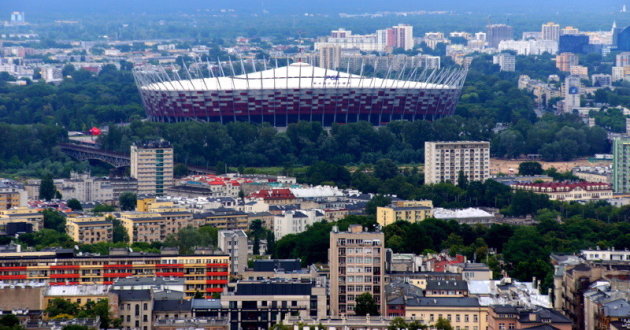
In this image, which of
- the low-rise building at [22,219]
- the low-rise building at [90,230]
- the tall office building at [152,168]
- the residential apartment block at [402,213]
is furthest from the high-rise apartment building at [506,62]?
the low-rise building at [90,230]

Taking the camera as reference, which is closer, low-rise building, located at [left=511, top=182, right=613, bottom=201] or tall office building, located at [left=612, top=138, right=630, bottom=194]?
low-rise building, located at [left=511, top=182, right=613, bottom=201]

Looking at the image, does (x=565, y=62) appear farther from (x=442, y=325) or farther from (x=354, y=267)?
(x=442, y=325)

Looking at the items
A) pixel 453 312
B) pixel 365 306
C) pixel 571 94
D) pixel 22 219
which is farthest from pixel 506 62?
pixel 453 312

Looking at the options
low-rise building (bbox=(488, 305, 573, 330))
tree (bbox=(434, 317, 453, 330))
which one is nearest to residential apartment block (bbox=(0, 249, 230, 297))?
tree (bbox=(434, 317, 453, 330))

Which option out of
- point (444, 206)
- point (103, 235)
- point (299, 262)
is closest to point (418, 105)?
point (444, 206)

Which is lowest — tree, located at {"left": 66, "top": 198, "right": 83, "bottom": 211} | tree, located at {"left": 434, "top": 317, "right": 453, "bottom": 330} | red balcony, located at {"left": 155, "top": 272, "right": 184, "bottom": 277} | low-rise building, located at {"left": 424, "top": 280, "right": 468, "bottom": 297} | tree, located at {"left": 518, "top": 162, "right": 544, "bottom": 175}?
tree, located at {"left": 434, "top": 317, "right": 453, "bottom": 330}

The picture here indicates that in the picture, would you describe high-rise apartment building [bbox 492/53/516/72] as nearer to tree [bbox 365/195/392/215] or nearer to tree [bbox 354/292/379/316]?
tree [bbox 365/195/392/215]
